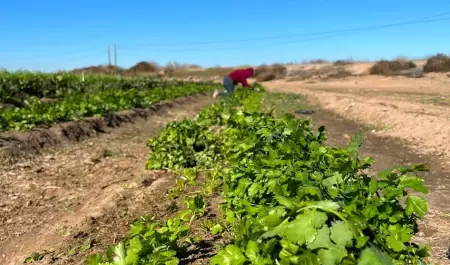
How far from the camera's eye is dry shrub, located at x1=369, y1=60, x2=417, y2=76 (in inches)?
1937

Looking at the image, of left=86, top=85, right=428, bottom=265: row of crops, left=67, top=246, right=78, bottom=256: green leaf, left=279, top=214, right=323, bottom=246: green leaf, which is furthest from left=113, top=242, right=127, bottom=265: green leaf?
left=67, top=246, right=78, bottom=256: green leaf

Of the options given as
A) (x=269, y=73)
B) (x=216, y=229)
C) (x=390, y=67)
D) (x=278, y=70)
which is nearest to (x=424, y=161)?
(x=216, y=229)

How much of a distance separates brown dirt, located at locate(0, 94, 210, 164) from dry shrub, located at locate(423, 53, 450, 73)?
37599 mm

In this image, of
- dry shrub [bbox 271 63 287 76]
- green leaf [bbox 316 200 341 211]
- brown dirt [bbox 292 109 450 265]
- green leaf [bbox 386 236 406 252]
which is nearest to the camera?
green leaf [bbox 316 200 341 211]

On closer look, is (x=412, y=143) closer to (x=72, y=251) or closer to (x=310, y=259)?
(x=72, y=251)

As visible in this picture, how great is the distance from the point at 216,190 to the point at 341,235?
12.1ft

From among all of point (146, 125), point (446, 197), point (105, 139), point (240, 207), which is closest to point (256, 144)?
point (240, 207)

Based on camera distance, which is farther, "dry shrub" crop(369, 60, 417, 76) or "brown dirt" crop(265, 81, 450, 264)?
"dry shrub" crop(369, 60, 417, 76)

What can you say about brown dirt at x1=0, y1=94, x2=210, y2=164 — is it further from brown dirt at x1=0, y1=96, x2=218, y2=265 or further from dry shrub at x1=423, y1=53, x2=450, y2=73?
dry shrub at x1=423, y1=53, x2=450, y2=73

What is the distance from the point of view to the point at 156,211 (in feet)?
17.0

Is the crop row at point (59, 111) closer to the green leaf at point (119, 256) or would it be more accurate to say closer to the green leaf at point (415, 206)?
the green leaf at point (119, 256)

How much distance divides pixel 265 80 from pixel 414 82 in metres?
26.0

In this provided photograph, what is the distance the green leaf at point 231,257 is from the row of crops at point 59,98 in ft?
27.4

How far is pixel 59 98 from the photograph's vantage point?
67.1ft
